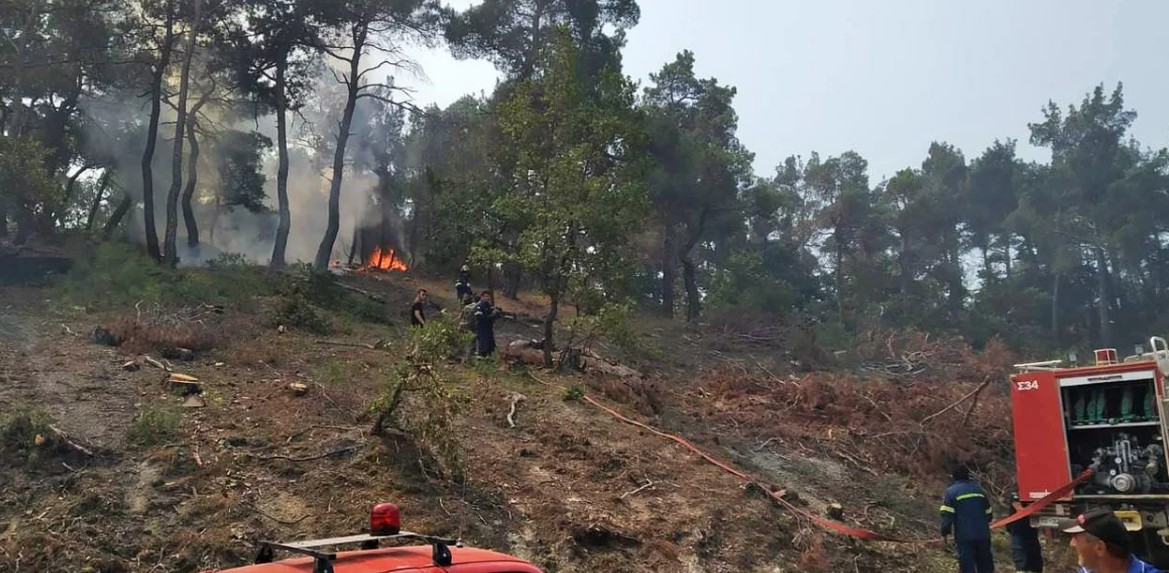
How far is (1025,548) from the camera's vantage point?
9.56m

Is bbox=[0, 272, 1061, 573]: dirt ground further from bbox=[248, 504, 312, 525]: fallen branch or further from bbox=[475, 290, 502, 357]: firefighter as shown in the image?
bbox=[475, 290, 502, 357]: firefighter

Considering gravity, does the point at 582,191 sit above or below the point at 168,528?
above

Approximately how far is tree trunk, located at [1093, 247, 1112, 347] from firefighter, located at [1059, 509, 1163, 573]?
126 feet

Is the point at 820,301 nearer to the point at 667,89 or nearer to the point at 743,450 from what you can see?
the point at 667,89

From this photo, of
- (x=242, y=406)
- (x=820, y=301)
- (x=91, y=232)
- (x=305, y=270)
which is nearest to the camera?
(x=242, y=406)

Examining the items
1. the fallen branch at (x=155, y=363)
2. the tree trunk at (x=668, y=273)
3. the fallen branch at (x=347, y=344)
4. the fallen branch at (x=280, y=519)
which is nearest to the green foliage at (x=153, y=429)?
the fallen branch at (x=280, y=519)

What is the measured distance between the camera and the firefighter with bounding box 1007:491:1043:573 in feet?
31.1

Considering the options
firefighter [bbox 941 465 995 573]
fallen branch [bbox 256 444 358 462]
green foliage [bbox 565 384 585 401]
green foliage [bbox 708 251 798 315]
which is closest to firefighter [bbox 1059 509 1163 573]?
firefighter [bbox 941 465 995 573]

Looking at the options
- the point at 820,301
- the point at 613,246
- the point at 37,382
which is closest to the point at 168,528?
the point at 37,382

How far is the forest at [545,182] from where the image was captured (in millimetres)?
15781

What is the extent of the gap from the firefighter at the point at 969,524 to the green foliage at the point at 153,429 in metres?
7.95

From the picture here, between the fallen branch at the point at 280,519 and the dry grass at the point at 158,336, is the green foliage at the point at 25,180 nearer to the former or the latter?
the dry grass at the point at 158,336

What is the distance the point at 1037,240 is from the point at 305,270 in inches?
1273

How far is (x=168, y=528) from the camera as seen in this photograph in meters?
7.30
